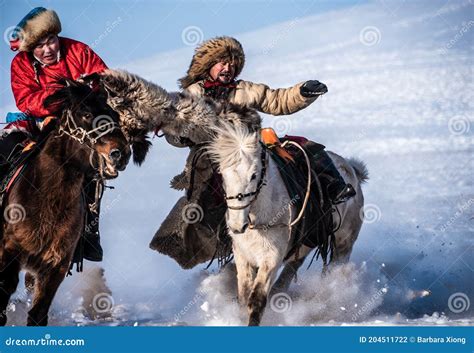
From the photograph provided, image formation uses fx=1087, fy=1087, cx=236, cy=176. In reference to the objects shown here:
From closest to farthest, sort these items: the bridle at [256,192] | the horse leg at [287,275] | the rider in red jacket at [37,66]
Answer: the bridle at [256,192]
the rider in red jacket at [37,66]
the horse leg at [287,275]

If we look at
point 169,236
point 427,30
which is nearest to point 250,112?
point 169,236

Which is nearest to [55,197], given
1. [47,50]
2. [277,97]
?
[47,50]

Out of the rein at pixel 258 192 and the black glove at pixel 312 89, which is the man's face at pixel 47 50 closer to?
the rein at pixel 258 192

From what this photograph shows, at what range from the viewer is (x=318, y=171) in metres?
10.5

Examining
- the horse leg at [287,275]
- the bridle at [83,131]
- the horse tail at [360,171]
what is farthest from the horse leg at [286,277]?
the bridle at [83,131]

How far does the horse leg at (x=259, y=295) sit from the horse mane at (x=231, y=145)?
990 mm

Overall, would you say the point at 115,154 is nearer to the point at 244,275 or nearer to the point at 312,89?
the point at 244,275

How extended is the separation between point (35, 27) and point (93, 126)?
132 centimetres

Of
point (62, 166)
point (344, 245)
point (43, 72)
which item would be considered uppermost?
point (43, 72)

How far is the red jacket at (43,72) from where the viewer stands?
29.5ft

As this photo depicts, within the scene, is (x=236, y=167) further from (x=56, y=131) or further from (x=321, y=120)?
(x=321, y=120)

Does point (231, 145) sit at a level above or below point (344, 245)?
above

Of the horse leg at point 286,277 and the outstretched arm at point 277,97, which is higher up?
the outstretched arm at point 277,97

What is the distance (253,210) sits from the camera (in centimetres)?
892
